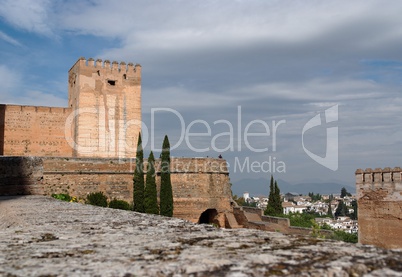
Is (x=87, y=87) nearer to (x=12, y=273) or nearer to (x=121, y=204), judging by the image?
(x=121, y=204)

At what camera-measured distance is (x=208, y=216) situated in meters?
27.4

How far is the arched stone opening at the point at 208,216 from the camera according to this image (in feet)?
86.7

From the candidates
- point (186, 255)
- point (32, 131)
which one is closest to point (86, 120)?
point (32, 131)

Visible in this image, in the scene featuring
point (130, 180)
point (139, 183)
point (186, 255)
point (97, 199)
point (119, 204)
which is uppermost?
point (186, 255)

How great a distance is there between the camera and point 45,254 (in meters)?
2.18

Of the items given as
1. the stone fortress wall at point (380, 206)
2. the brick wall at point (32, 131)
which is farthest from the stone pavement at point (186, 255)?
the brick wall at point (32, 131)

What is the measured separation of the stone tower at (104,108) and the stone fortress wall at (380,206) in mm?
13770

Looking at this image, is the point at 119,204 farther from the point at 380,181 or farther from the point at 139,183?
the point at 380,181

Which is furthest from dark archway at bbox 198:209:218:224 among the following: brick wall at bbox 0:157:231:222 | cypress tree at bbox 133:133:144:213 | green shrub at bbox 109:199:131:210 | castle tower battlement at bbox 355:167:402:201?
castle tower battlement at bbox 355:167:402:201

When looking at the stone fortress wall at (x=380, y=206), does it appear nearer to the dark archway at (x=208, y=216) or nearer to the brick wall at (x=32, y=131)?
the dark archway at (x=208, y=216)

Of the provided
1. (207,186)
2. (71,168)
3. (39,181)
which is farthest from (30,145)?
(39,181)

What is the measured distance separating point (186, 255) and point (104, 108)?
2554cm

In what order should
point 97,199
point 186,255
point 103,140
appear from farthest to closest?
point 103,140, point 97,199, point 186,255

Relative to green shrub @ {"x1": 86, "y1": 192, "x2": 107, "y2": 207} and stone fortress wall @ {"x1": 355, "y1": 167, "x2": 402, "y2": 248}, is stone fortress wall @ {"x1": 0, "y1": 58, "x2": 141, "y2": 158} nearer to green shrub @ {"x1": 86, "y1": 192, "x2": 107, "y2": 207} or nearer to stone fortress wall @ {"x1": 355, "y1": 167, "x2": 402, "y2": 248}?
green shrub @ {"x1": 86, "y1": 192, "x2": 107, "y2": 207}
